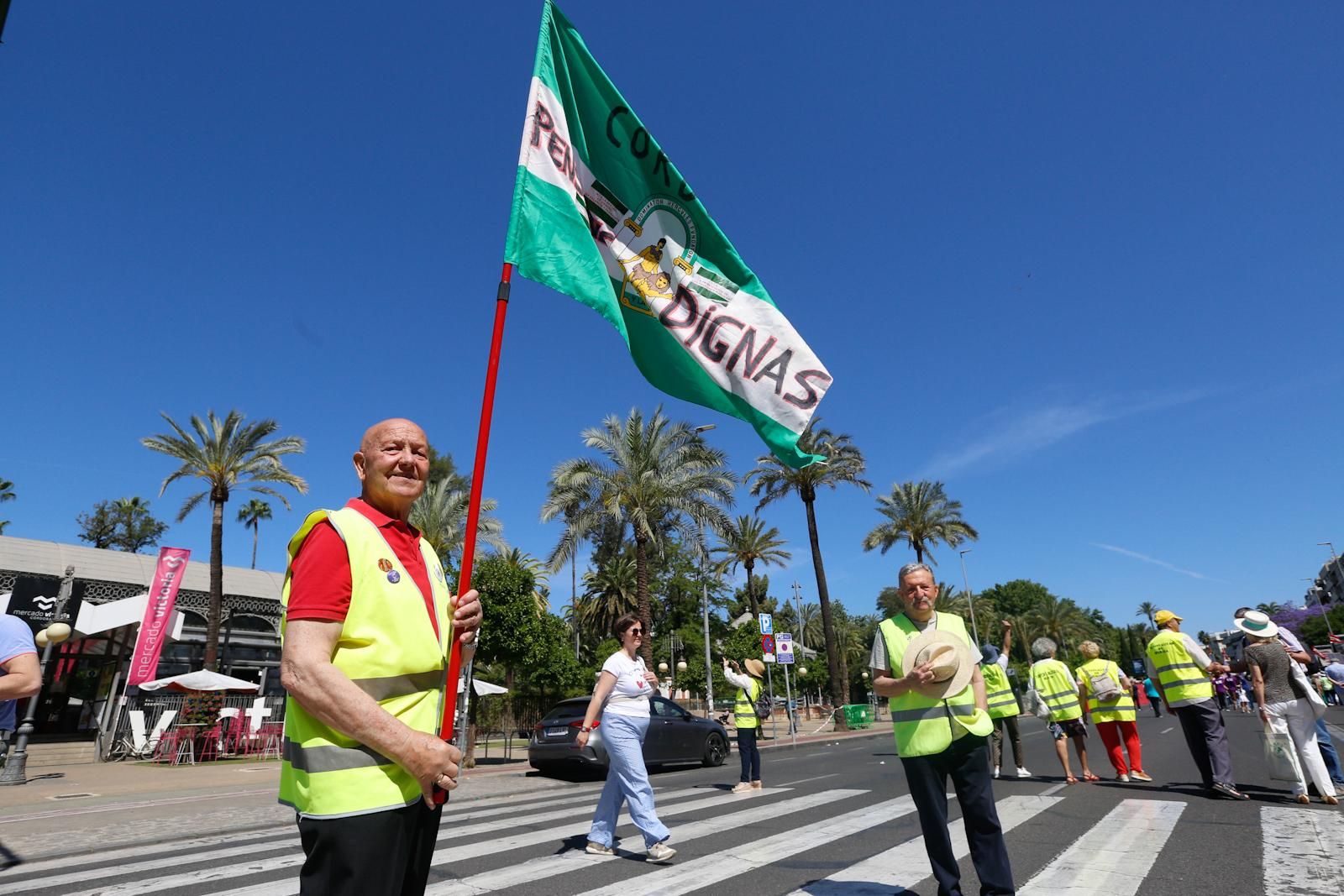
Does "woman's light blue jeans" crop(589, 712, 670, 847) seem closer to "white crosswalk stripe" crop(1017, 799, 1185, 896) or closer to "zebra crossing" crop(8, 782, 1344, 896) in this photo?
"zebra crossing" crop(8, 782, 1344, 896)

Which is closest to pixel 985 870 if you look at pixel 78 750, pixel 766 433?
pixel 766 433

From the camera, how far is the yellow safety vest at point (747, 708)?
32.0 feet

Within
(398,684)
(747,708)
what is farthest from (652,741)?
(398,684)

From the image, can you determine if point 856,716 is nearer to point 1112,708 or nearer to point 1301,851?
point 1112,708

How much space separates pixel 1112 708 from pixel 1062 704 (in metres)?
0.63

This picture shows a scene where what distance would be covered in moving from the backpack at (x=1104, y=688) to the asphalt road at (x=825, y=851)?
0.99m

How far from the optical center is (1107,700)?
29.4 ft

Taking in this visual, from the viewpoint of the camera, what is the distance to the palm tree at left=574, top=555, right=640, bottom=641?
144 feet

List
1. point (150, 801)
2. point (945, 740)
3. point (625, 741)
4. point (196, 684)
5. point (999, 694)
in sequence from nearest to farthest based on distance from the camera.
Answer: point (945, 740), point (625, 741), point (999, 694), point (150, 801), point (196, 684)

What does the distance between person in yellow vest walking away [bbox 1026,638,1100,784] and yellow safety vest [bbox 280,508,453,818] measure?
907 cm

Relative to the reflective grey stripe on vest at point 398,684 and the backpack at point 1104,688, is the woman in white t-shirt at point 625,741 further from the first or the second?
the backpack at point 1104,688

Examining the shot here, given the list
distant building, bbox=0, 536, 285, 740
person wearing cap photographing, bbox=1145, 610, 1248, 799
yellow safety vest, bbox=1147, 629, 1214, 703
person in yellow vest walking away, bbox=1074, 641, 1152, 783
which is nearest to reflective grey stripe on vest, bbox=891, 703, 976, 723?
person wearing cap photographing, bbox=1145, 610, 1248, 799

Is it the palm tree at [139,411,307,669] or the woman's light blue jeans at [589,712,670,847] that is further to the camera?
the palm tree at [139,411,307,669]

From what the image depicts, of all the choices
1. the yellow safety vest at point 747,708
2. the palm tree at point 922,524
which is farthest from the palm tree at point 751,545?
the yellow safety vest at point 747,708
